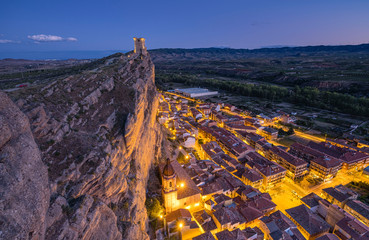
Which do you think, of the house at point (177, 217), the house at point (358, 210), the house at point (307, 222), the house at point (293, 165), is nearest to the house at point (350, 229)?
the house at point (307, 222)

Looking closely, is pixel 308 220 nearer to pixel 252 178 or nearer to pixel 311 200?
pixel 311 200

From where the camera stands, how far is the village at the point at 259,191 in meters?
27.3

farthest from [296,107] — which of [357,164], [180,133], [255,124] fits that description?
[180,133]

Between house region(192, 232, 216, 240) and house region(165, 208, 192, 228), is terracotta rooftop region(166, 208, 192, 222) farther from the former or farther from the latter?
house region(192, 232, 216, 240)

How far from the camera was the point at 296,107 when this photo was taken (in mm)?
93875

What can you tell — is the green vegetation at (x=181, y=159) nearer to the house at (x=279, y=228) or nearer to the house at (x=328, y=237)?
the house at (x=279, y=228)

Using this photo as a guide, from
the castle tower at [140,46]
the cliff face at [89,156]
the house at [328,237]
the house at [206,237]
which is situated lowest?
the house at [328,237]

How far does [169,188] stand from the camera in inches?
1132

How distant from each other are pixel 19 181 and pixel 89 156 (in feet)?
23.6

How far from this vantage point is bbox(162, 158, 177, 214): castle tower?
28031 millimetres

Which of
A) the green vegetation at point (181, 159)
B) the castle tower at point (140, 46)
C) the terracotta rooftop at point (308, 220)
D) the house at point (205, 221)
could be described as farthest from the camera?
the castle tower at point (140, 46)

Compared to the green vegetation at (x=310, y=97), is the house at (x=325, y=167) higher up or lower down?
lower down

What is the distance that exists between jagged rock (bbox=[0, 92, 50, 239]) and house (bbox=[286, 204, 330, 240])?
3351 centimetres

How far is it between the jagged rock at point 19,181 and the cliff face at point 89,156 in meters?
0.38
